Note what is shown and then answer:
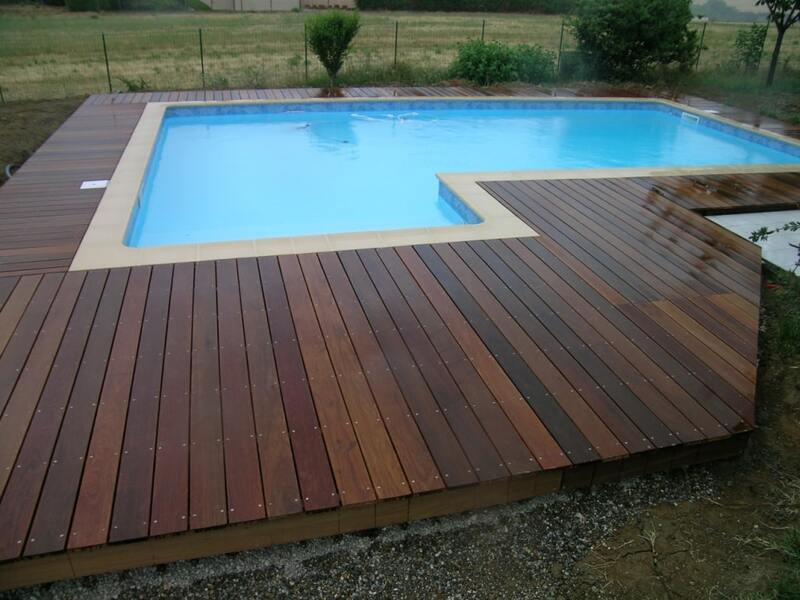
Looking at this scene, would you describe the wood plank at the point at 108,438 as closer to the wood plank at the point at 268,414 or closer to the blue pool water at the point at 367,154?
the wood plank at the point at 268,414

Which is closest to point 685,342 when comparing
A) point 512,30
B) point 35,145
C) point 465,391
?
point 465,391

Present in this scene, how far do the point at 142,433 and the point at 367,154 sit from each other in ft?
19.2

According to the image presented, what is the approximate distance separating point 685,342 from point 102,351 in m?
2.76

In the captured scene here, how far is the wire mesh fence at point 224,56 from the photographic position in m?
10.1

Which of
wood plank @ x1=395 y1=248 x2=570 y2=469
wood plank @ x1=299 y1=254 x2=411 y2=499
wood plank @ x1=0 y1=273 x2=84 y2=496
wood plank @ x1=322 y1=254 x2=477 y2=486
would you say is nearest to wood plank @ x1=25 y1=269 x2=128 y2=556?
wood plank @ x1=0 y1=273 x2=84 y2=496

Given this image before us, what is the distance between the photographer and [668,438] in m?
2.47

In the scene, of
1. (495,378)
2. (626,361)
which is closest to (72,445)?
(495,378)

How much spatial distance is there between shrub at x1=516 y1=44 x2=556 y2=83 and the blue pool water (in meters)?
1.70

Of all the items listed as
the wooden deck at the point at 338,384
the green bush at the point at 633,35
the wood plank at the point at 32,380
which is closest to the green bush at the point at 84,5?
the green bush at the point at 633,35

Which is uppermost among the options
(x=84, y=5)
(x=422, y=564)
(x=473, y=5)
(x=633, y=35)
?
(x=473, y=5)

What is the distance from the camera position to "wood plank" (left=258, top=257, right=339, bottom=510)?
2.13m

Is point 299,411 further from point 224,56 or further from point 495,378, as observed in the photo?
point 224,56

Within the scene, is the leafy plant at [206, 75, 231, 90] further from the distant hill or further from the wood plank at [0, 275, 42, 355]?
the distant hill

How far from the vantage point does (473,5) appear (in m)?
31.2
